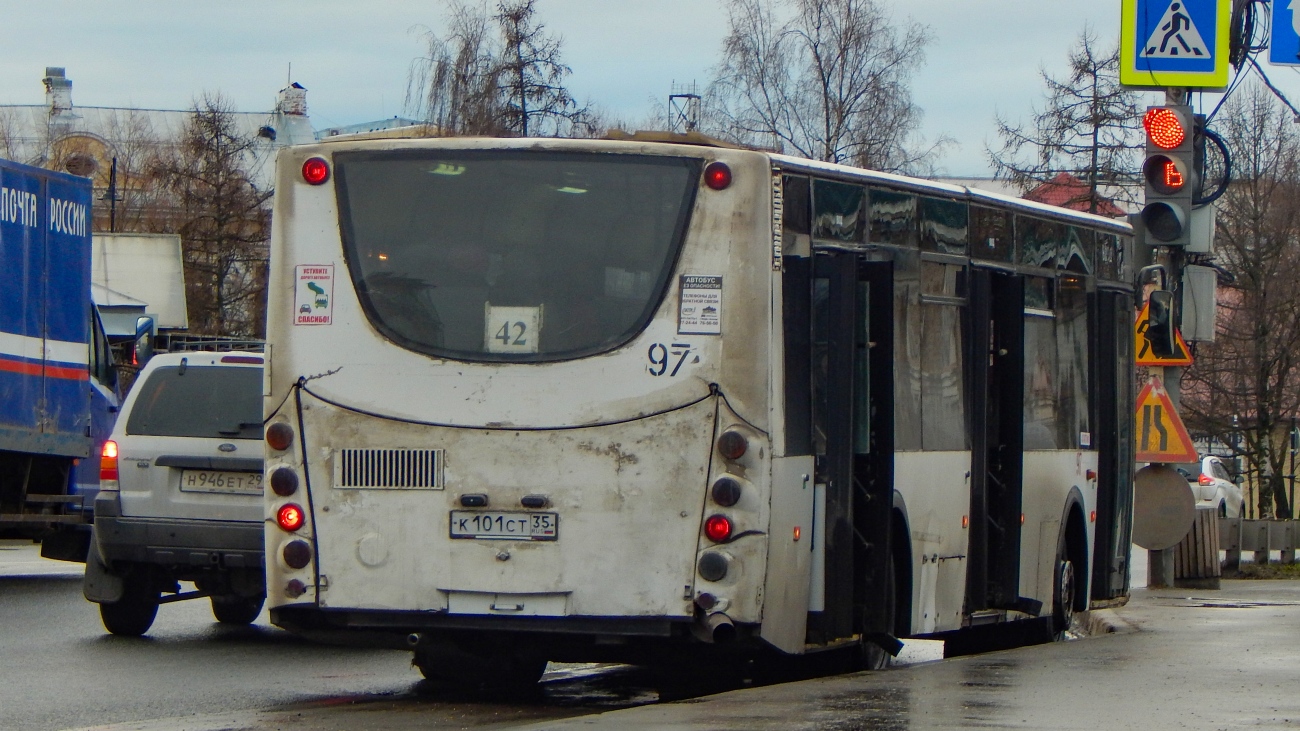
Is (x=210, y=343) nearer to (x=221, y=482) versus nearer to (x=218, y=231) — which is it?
(x=221, y=482)

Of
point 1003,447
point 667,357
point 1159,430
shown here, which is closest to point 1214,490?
point 1159,430

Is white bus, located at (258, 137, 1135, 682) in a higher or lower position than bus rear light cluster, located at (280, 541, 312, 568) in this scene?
higher

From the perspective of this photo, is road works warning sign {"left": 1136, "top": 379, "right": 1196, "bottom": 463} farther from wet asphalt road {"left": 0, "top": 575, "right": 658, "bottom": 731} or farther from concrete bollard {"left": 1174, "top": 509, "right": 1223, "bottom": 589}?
wet asphalt road {"left": 0, "top": 575, "right": 658, "bottom": 731}

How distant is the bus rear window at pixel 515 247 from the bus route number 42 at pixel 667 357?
13cm

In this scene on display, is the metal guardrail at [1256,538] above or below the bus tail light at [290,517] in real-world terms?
below

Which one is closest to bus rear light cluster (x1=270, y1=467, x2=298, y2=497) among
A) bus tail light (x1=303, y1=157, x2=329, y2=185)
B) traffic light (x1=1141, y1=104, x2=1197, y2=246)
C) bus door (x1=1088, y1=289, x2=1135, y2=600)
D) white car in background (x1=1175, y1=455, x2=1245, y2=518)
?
bus tail light (x1=303, y1=157, x2=329, y2=185)

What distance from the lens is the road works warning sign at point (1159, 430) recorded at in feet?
54.0

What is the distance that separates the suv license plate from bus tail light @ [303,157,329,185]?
11.5 ft

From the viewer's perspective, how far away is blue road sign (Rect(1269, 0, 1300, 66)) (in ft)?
50.2

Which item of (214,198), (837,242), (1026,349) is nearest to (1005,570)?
(1026,349)

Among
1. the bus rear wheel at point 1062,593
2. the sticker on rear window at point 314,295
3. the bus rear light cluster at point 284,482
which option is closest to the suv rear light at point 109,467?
the bus rear light cluster at point 284,482

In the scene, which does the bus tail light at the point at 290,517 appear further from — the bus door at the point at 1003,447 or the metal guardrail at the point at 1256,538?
the metal guardrail at the point at 1256,538

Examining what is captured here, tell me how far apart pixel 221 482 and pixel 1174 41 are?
8347 mm

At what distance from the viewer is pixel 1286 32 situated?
15336 mm
